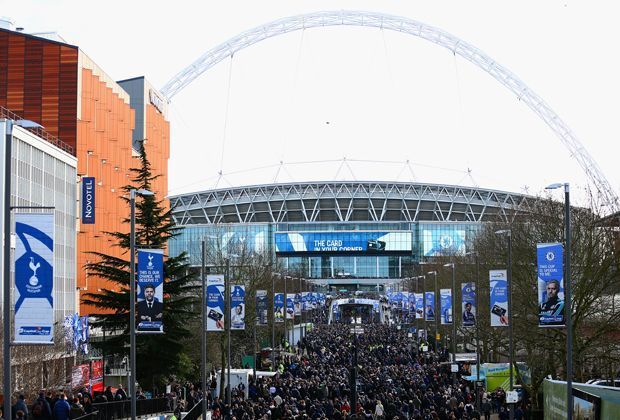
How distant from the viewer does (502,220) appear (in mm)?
72625

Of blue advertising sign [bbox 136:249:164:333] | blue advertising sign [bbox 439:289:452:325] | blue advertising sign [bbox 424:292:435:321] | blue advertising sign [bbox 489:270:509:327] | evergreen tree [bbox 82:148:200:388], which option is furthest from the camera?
blue advertising sign [bbox 424:292:435:321]

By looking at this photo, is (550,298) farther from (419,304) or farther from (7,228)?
(419,304)

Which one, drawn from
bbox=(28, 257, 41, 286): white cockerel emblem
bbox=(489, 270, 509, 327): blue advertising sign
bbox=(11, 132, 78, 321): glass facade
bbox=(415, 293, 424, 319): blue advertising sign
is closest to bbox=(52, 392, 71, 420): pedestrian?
bbox=(28, 257, 41, 286): white cockerel emblem

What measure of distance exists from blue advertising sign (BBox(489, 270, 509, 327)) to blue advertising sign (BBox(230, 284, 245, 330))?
13.0m

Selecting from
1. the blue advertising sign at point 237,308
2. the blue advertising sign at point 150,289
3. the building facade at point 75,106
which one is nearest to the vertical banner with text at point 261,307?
the blue advertising sign at point 237,308

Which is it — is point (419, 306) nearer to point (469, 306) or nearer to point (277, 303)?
point (277, 303)

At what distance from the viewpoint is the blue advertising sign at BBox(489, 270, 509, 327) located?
41062 mm

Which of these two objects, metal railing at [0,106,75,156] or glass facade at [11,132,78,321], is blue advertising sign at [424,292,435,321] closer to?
glass facade at [11,132,78,321]

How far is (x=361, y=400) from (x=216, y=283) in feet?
25.1

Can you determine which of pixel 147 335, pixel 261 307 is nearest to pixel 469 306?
pixel 261 307

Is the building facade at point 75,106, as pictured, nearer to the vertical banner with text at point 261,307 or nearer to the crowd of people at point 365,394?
the vertical banner with text at point 261,307

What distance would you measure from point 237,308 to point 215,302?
7.07 metres

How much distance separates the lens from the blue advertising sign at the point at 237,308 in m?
48.7

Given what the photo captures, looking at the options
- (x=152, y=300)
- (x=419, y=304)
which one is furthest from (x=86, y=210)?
(x=152, y=300)
